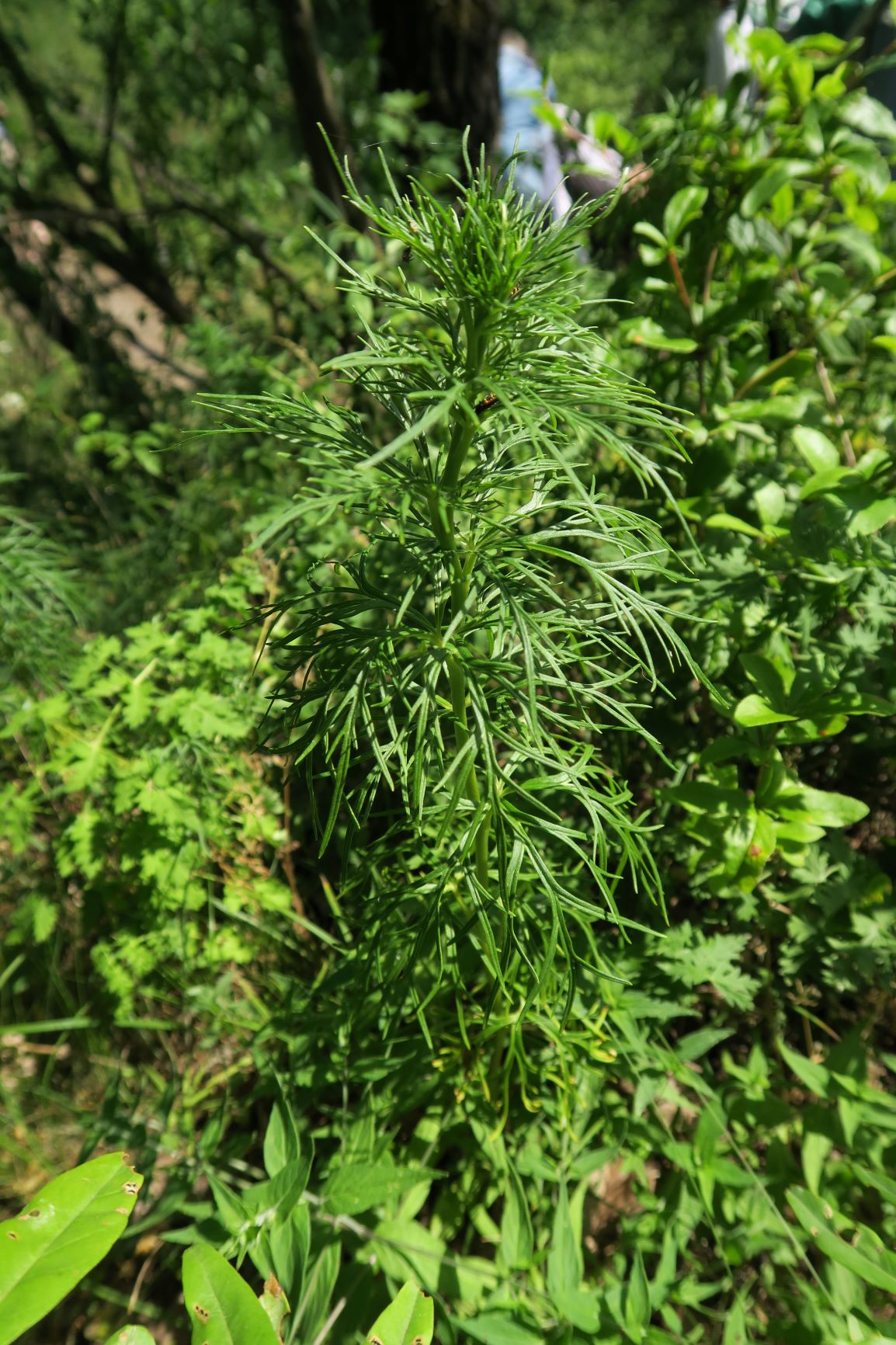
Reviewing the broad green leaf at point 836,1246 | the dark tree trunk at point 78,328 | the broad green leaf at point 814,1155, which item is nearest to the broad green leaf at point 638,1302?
the broad green leaf at point 836,1246

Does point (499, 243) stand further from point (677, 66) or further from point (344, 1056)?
point (677, 66)

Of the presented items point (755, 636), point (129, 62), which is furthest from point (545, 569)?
point (129, 62)

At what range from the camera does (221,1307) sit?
32.6 inches

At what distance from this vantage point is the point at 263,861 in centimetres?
184

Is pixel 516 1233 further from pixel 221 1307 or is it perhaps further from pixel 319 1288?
pixel 221 1307

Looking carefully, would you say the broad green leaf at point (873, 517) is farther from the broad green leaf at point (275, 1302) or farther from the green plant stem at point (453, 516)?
the broad green leaf at point (275, 1302)

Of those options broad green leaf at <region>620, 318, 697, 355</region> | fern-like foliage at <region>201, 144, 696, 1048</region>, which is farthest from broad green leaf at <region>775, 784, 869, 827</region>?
broad green leaf at <region>620, 318, 697, 355</region>

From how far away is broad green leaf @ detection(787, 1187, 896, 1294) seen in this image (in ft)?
3.21

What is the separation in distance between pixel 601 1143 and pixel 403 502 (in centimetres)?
117

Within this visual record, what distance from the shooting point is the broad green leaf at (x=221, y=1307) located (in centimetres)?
80

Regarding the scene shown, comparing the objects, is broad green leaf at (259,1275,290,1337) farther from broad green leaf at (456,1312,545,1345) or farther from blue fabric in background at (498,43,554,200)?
blue fabric in background at (498,43,554,200)

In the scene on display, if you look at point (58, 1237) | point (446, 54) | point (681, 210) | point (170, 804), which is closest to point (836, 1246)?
point (58, 1237)

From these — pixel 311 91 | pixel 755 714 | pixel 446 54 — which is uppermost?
pixel 446 54

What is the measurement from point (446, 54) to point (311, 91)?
69cm
